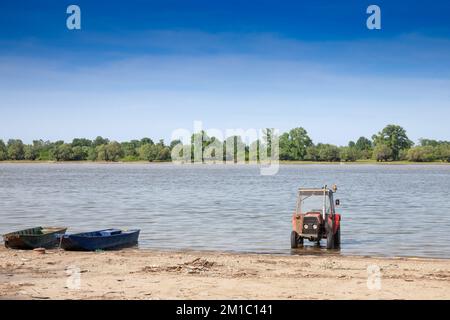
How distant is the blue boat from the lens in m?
25.9

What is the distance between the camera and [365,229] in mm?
38688

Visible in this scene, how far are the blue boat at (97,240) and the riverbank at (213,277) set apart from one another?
1118mm

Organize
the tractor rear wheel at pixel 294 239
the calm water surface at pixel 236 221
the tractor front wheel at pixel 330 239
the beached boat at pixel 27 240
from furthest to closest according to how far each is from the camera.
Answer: the calm water surface at pixel 236 221 < the tractor rear wheel at pixel 294 239 < the tractor front wheel at pixel 330 239 < the beached boat at pixel 27 240

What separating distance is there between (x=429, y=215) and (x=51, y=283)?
125 ft

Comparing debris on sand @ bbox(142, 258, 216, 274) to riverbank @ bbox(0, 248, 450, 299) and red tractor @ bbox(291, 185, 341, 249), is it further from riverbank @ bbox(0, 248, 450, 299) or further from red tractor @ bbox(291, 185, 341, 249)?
red tractor @ bbox(291, 185, 341, 249)

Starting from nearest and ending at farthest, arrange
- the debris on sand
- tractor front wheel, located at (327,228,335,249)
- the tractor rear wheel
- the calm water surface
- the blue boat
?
the debris on sand, the blue boat, tractor front wheel, located at (327,228,335,249), the tractor rear wheel, the calm water surface

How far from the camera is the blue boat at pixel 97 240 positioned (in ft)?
85.0

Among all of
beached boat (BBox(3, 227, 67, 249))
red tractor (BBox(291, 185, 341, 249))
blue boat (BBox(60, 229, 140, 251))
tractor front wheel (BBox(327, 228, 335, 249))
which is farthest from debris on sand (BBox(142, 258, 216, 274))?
beached boat (BBox(3, 227, 67, 249))

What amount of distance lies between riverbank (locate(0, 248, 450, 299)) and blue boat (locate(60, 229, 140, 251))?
1.12 meters

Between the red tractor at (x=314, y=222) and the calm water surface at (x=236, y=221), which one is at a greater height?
the red tractor at (x=314, y=222)

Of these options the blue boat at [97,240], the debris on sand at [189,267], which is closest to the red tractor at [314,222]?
the debris on sand at [189,267]

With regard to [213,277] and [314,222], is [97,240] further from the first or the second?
[213,277]

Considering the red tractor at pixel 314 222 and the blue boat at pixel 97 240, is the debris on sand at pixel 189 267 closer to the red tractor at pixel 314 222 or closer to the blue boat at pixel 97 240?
the red tractor at pixel 314 222

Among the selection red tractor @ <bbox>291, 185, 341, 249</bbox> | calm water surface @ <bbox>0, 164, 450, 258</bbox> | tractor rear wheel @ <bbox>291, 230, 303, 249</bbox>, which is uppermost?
red tractor @ <bbox>291, 185, 341, 249</bbox>
